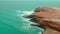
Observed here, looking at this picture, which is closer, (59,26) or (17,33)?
(59,26)

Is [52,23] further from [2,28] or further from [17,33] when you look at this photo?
[2,28]

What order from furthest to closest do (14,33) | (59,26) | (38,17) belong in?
(38,17), (14,33), (59,26)

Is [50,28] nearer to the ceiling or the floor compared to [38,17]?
nearer to the floor

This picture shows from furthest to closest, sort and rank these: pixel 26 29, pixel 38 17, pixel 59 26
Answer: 1. pixel 38 17
2. pixel 26 29
3. pixel 59 26

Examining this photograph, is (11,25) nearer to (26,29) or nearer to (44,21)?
(26,29)

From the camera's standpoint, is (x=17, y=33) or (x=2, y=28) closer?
(x=17, y=33)

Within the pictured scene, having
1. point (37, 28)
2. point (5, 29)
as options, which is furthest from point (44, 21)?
point (5, 29)

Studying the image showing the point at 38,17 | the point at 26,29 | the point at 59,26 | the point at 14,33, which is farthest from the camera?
the point at 38,17

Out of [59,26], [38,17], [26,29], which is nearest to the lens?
[59,26]

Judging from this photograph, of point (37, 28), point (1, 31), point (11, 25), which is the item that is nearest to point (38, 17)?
point (37, 28)
